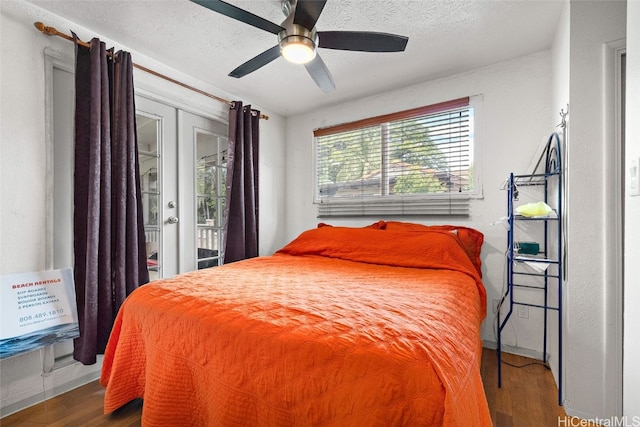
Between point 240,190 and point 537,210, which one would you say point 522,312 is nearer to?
point 537,210

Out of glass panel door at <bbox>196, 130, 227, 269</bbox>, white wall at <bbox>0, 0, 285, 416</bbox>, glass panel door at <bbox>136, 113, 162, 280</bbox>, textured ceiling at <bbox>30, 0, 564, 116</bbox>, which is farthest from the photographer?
glass panel door at <bbox>196, 130, 227, 269</bbox>

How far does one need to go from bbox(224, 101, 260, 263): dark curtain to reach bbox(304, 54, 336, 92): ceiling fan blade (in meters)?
1.12

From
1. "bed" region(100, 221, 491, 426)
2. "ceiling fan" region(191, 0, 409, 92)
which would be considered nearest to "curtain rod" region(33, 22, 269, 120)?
"ceiling fan" region(191, 0, 409, 92)

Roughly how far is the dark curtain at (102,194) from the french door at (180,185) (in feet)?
1.02

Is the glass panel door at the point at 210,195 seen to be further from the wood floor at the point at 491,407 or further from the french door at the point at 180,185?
the wood floor at the point at 491,407

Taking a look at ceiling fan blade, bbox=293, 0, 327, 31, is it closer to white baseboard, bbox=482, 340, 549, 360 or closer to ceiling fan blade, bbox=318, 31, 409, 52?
ceiling fan blade, bbox=318, 31, 409, 52

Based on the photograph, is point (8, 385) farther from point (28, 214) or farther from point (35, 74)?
point (35, 74)

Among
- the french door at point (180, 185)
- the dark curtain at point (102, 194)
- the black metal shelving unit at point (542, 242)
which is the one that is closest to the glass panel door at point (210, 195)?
the french door at point (180, 185)

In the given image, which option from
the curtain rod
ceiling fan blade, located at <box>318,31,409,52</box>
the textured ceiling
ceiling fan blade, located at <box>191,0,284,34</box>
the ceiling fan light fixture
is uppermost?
the textured ceiling

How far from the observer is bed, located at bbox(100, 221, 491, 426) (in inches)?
30.2

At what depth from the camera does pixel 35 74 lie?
1676mm

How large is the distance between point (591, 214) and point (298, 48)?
1.69 metres

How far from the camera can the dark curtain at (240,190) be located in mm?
2730

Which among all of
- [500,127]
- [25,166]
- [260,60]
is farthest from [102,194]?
[500,127]
